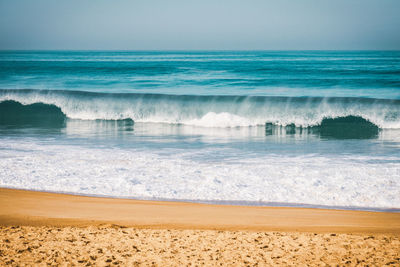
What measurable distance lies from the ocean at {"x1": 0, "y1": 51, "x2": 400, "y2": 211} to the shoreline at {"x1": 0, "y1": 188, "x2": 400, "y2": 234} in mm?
285

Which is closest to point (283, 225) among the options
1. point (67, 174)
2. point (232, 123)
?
point (67, 174)

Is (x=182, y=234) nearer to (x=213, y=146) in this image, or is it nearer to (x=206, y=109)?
(x=213, y=146)

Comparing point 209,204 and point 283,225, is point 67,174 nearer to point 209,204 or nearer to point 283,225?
point 209,204

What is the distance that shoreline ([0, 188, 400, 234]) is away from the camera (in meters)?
3.88

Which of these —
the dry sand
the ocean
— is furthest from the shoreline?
the ocean

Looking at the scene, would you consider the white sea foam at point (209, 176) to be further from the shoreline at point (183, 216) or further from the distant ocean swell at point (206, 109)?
the distant ocean swell at point (206, 109)

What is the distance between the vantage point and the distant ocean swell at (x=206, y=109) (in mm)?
13328

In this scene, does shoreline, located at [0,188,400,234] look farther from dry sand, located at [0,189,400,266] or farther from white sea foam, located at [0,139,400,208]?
white sea foam, located at [0,139,400,208]

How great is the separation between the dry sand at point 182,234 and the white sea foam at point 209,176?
39 centimetres

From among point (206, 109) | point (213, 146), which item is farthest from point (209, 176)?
point (206, 109)

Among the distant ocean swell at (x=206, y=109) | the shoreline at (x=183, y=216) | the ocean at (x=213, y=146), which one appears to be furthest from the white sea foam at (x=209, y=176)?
the distant ocean swell at (x=206, y=109)

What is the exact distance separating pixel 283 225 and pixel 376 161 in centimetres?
364

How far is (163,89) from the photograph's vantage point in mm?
20000

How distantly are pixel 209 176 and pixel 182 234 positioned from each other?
2.13 meters
